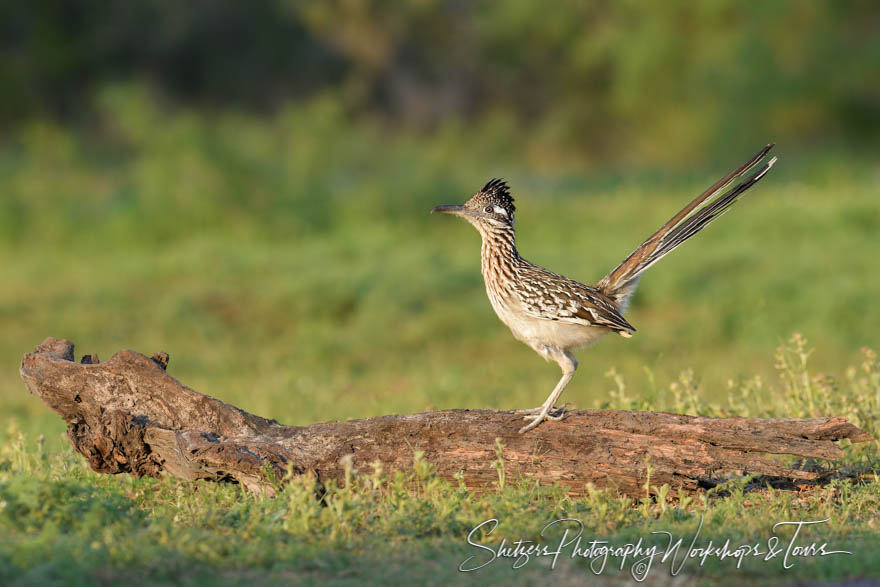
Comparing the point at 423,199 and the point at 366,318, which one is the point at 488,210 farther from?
the point at 423,199

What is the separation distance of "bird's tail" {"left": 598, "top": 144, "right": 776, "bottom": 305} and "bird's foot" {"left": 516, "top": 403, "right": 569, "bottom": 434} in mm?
994

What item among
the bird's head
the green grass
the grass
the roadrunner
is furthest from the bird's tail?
the grass

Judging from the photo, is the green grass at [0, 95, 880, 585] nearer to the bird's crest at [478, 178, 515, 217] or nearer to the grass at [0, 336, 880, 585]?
the grass at [0, 336, 880, 585]

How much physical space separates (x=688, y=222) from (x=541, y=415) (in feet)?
4.95

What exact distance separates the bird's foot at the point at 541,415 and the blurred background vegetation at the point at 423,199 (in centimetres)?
163

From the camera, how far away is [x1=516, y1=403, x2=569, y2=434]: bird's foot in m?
5.72

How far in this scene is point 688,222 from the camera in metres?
6.30

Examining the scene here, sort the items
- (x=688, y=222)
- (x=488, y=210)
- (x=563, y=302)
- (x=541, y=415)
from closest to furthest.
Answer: (x=541, y=415), (x=563, y=302), (x=688, y=222), (x=488, y=210)

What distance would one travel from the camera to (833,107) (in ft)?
100

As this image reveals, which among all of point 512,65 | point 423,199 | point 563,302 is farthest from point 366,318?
point 512,65

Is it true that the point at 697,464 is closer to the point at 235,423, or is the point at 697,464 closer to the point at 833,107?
the point at 235,423

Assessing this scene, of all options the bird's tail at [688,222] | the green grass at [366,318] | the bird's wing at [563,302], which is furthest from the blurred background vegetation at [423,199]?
the bird's wing at [563,302]

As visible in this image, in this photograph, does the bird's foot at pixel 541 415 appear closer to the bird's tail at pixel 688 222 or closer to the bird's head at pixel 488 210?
the bird's tail at pixel 688 222

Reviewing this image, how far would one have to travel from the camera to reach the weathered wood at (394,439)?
5504 millimetres
